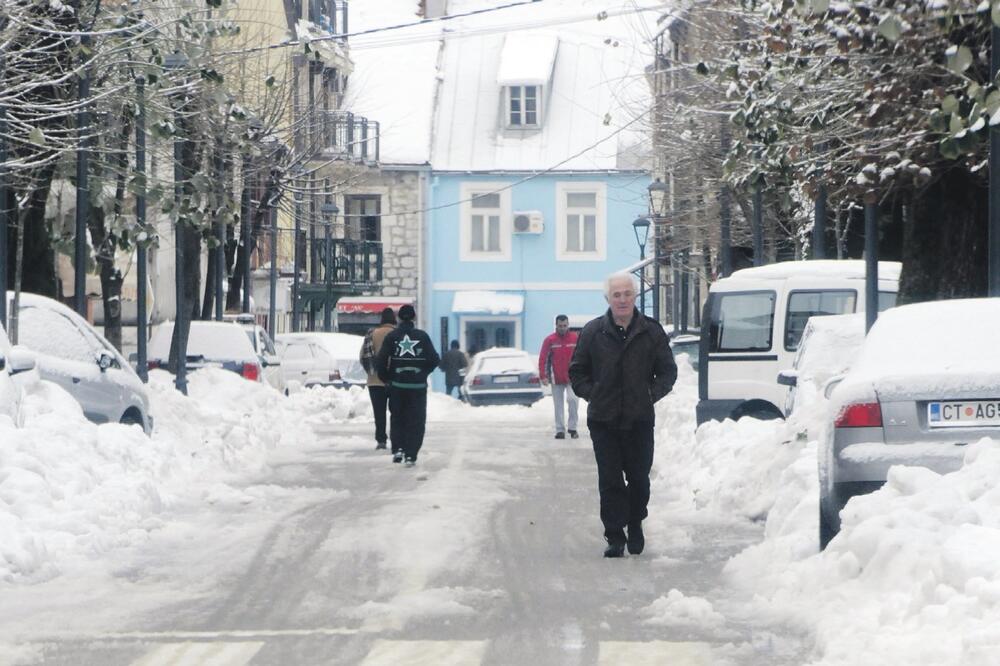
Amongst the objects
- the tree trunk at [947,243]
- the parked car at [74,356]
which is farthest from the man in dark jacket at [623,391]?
the tree trunk at [947,243]

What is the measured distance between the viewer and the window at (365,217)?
61156 millimetres

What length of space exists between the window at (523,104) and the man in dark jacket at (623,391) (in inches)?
1985

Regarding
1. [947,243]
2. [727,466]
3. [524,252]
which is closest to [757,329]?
[947,243]

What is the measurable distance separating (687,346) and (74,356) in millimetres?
16353

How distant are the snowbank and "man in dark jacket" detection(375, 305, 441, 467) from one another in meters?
7.36

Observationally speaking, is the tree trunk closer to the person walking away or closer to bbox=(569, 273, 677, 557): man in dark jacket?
bbox=(569, 273, 677, 557): man in dark jacket

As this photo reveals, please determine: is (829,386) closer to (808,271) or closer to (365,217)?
(808,271)

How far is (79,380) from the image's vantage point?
16328 millimetres

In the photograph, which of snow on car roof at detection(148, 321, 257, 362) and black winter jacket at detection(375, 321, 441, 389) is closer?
black winter jacket at detection(375, 321, 441, 389)

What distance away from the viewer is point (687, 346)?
103 ft

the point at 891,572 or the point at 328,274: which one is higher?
the point at 328,274

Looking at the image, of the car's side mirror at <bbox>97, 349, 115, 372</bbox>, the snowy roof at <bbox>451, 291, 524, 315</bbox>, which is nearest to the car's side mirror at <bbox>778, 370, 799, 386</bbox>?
the car's side mirror at <bbox>97, 349, 115, 372</bbox>

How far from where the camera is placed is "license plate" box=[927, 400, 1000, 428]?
9227mm

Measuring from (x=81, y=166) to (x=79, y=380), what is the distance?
17.7 feet
